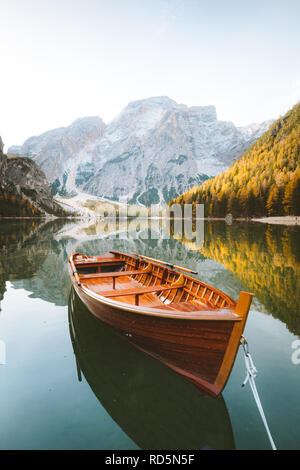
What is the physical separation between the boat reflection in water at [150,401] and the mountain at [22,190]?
121047 millimetres

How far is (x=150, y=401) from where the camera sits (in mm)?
5645

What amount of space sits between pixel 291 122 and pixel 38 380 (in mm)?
173107

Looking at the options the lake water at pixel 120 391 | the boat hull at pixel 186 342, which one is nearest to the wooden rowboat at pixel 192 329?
the boat hull at pixel 186 342

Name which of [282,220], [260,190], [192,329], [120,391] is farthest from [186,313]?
[260,190]

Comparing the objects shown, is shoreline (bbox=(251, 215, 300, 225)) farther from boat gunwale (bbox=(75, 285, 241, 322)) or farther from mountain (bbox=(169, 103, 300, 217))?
boat gunwale (bbox=(75, 285, 241, 322))

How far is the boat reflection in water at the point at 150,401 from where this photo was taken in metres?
4.69

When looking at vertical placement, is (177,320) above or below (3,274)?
above

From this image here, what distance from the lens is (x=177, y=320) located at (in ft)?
18.4

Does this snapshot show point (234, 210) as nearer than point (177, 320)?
No

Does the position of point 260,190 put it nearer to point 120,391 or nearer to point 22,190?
point 120,391

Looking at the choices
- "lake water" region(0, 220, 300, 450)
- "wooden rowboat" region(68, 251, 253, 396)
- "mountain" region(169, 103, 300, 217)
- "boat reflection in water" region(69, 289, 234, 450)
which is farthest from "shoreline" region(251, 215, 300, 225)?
"boat reflection in water" region(69, 289, 234, 450)

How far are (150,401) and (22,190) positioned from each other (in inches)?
6472
